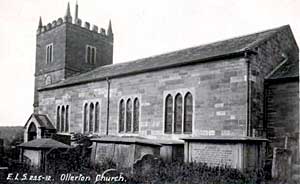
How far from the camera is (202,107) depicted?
17.5 m

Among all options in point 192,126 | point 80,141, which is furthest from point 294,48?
point 80,141

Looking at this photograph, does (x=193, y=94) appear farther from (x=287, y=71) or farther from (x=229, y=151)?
(x=229, y=151)

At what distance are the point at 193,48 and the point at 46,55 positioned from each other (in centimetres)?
1772

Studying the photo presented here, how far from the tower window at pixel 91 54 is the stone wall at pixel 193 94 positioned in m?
9.40

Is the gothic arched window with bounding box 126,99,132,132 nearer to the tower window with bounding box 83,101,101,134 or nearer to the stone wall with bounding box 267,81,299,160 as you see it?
the tower window with bounding box 83,101,101,134

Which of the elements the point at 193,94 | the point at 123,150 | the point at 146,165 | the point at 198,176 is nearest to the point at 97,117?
the point at 193,94

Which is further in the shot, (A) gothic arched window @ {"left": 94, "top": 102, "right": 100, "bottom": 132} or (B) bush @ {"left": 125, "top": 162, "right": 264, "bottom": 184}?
(A) gothic arched window @ {"left": 94, "top": 102, "right": 100, "bottom": 132}

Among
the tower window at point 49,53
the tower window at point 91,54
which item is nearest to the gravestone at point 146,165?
the tower window at point 91,54

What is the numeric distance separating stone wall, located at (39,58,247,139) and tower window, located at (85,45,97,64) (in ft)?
30.8

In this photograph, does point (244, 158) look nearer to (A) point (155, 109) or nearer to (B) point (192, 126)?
(B) point (192, 126)

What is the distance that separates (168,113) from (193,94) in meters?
1.98

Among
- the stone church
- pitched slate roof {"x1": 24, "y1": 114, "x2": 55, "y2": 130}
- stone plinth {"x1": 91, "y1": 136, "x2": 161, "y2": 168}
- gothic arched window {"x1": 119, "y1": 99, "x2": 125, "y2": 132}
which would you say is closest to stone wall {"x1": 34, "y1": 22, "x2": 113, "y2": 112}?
pitched slate roof {"x1": 24, "y1": 114, "x2": 55, "y2": 130}

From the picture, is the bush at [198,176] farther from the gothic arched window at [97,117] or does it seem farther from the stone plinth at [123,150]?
the gothic arched window at [97,117]

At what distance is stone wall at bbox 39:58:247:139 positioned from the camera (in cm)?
1622
